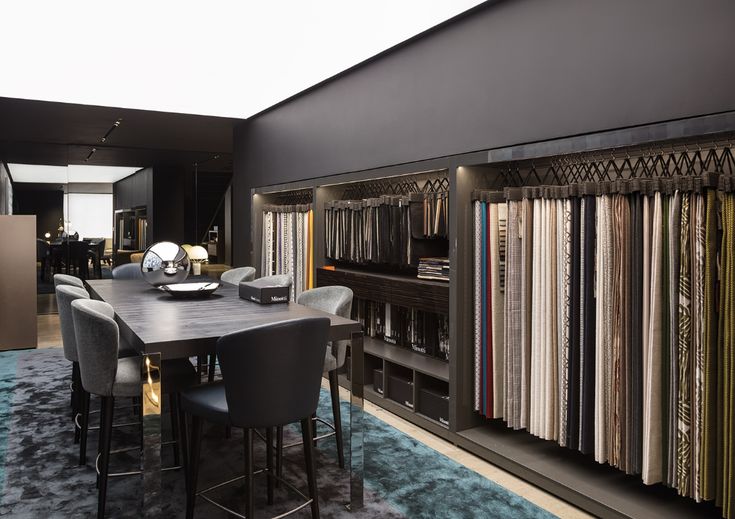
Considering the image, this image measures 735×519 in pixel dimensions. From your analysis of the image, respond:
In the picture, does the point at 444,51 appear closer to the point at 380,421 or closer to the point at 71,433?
the point at 380,421

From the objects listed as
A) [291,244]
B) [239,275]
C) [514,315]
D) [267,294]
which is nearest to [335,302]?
[267,294]

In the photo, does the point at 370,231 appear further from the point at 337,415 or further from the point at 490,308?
the point at 337,415

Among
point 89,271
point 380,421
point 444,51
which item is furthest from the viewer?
point 89,271

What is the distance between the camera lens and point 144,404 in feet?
7.63

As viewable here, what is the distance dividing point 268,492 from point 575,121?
2.30 meters

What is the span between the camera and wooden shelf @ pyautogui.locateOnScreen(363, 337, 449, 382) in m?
3.87

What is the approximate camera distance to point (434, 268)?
3879 millimetres

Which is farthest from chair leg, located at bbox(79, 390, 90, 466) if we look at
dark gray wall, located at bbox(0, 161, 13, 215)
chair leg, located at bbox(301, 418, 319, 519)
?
dark gray wall, located at bbox(0, 161, 13, 215)

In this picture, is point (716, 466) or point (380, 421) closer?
point (716, 466)

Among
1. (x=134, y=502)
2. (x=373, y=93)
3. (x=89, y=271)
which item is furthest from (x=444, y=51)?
(x=89, y=271)

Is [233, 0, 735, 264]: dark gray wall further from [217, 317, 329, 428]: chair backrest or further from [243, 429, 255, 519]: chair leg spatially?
[243, 429, 255, 519]: chair leg

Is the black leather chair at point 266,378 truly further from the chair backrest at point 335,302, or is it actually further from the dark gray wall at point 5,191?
the dark gray wall at point 5,191

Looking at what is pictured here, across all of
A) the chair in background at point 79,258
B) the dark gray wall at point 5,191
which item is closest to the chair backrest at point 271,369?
the dark gray wall at point 5,191

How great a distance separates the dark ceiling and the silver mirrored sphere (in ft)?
10.5
